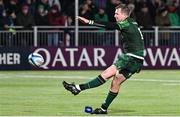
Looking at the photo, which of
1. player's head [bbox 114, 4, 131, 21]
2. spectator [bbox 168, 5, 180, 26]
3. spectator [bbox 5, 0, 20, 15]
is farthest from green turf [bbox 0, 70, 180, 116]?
spectator [bbox 168, 5, 180, 26]

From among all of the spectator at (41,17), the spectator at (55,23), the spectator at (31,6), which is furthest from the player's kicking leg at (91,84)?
the spectator at (31,6)

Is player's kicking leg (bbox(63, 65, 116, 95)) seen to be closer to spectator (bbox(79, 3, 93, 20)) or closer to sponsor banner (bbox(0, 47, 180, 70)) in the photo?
sponsor banner (bbox(0, 47, 180, 70))


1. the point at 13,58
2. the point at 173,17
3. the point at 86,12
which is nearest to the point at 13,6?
the point at 13,58

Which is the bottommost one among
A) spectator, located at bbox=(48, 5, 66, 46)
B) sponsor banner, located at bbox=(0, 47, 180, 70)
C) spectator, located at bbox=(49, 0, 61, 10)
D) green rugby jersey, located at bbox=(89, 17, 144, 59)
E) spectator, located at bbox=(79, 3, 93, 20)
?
sponsor banner, located at bbox=(0, 47, 180, 70)

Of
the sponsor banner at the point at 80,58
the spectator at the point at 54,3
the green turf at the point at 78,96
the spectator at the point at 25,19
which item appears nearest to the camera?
the green turf at the point at 78,96

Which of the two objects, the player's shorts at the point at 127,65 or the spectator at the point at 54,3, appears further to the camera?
the spectator at the point at 54,3

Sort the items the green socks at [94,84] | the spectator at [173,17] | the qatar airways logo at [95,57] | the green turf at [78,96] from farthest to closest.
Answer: the spectator at [173,17] → the qatar airways logo at [95,57] → the green turf at [78,96] → the green socks at [94,84]

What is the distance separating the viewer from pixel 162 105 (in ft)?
55.1

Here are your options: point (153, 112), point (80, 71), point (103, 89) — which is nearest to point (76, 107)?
point (153, 112)

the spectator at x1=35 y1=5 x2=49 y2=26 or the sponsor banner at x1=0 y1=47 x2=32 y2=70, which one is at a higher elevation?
the spectator at x1=35 y1=5 x2=49 y2=26

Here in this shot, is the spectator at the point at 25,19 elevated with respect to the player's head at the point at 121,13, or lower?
lower

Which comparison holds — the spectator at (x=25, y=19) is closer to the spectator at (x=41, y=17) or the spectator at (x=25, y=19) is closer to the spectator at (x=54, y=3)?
the spectator at (x=41, y=17)

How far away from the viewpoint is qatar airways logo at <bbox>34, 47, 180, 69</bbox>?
29.6 metres

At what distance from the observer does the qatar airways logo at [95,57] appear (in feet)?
97.1
